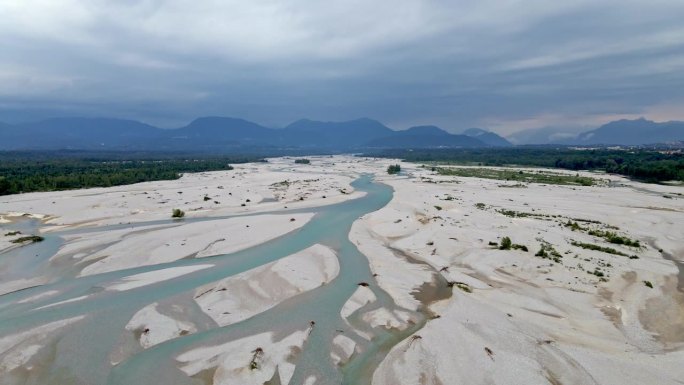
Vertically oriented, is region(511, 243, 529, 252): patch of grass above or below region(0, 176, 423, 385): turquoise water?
above

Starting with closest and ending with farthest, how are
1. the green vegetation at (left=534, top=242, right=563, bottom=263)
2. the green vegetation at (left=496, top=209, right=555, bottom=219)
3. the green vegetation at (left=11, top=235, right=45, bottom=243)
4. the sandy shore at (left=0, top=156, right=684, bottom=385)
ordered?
the sandy shore at (left=0, top=156, right=684, bottom=385), the green vegetation at (left=534, top=242, right=563, bottom=263), the green vegetation at (left=11, top=235, right=45, bottom=243), the green vegetation at (left=496, top=209, right=555, bottom=219)

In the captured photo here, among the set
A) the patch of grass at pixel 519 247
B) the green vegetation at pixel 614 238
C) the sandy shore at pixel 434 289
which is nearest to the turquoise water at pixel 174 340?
the sandy shore at pixel 434 289

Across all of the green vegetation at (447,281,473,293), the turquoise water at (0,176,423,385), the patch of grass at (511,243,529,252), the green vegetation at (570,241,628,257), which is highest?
the patch of grass at (511,243,529,252)

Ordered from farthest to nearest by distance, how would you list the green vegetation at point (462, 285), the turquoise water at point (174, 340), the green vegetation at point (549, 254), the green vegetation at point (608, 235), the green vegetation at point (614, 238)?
the green vegetation at point (608, 235) < the green vegetation at point (614, 238) < the green vegetation at point (549, 254) < the green vegetation at point (462, 285) < the turquoise water at point (174, 340)

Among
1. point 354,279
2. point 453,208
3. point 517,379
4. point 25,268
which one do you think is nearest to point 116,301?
point 25,268

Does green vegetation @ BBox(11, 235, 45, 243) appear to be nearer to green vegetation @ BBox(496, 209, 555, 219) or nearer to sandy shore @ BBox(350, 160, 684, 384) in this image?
sandy shore @ BBox(350, 160, 684, 384)

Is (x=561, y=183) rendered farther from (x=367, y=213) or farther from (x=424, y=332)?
(x=424, y=332)

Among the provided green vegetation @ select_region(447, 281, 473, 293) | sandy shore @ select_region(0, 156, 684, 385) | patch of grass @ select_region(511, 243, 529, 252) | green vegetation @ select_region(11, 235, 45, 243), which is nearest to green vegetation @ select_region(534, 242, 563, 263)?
sandy shore @ select_region(0, 156, 684, 385)

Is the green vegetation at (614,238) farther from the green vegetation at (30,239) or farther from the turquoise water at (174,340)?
the green vegetation at (30,239)

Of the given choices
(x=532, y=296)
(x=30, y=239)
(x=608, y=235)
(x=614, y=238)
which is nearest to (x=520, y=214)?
(x=608, y=235)
